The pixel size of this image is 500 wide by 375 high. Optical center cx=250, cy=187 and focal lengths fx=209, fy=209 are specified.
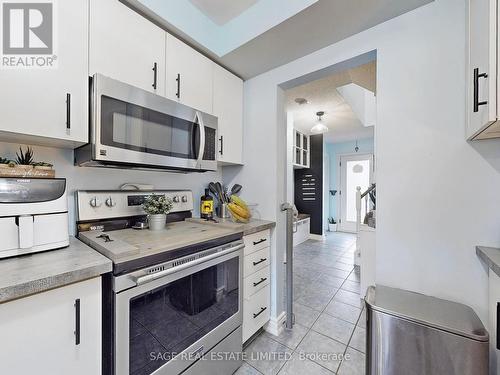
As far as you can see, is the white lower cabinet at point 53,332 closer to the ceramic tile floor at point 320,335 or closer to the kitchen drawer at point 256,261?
the kitchen drawer at point 256,261

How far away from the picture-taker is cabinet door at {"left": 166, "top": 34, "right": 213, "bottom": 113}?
143 centimetres

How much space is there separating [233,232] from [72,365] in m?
0.89

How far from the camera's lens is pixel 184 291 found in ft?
3.61

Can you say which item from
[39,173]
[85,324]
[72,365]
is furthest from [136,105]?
[72,365]

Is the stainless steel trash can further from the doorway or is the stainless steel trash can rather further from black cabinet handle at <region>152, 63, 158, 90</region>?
the doorway

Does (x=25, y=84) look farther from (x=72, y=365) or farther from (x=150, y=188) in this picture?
(x=72, y=365)

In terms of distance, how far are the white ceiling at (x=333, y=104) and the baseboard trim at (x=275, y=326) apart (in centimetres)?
234

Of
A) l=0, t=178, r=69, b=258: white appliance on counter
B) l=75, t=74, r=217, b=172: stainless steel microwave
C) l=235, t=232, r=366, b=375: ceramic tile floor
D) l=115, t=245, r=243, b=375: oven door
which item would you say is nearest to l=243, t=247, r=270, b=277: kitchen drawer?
l=115, t=245, r=243, b=375: oven door

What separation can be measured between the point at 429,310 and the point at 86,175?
2047 millimetres

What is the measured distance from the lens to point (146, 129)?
125 centimetres

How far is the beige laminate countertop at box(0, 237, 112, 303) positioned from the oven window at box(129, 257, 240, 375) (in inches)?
9.2

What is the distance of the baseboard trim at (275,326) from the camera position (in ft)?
5.76

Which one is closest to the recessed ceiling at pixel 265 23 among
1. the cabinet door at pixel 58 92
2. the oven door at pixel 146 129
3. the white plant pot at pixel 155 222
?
the cabinet door at pixel 58 92

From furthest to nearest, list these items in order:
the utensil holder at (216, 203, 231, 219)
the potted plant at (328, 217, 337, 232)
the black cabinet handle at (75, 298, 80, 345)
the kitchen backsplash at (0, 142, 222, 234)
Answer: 1. the potted plant at (328, 217, 337, 232)
2. the utensil holder at (216, 203, 231, 219)
3. the kitchen backsplash at (0, 142, 222, 234)
4. the black cabinet handle at (75, 298, 80, 345)
